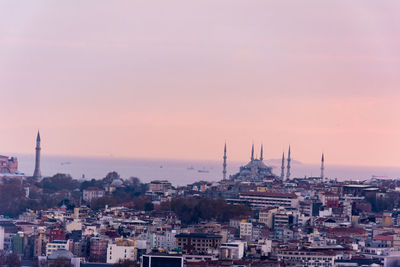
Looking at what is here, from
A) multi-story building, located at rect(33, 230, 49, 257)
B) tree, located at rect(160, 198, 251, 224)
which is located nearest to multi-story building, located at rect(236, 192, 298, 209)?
tree, located at rect(160, 198, 251, 224)

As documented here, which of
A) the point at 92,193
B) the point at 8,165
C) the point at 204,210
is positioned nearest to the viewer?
the point at 204,210

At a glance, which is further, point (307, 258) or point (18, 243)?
point (18, 243)

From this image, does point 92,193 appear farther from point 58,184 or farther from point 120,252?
point 120,252

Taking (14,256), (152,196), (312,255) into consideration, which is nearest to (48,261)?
(14,256)

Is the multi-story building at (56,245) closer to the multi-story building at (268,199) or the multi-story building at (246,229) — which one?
the multi-story building at (246,229)

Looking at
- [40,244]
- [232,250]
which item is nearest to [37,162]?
[40,244]

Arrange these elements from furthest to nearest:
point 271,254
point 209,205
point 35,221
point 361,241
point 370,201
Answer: point 370,201
point 209,205
point 35,221
point 361,241
point 271,254

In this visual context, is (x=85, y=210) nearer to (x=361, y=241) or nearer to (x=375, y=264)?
(x=361, y=241)

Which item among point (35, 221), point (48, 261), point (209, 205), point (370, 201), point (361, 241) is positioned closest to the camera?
point (48, 261)
